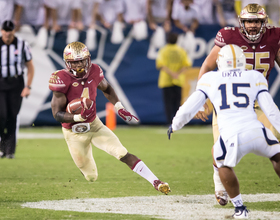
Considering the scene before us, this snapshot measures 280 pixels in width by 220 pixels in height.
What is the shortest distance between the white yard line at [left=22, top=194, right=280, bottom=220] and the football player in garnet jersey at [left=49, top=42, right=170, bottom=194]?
287 mm

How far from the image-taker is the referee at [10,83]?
257 inches

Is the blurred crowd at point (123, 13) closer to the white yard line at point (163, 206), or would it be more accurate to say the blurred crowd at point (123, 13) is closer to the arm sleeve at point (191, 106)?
the white yard line at point (163, 206)

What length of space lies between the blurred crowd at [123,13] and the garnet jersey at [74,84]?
6167mm

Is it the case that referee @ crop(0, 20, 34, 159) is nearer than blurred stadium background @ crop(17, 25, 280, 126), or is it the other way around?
referee @ crop(0, 20, 34, 159)

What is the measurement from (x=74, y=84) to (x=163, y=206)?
54.2 inches

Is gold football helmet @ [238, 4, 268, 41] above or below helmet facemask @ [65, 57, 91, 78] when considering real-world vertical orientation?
above

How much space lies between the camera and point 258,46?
13.3 feet

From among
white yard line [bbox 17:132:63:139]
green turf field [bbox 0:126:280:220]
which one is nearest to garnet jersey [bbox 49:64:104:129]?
green turf field [bbox 0:126:280:220]

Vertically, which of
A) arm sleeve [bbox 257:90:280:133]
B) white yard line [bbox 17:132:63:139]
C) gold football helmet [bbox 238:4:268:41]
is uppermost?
gold football helmet [bbox 238:4:268:41]

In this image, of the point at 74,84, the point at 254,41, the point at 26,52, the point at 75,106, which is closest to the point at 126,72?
the point at 26,52

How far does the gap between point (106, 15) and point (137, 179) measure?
6.56 m

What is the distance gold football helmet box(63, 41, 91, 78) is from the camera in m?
4.26

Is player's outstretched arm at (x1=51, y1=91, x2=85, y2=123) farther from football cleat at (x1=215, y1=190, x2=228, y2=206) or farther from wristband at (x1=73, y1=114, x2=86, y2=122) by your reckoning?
football cleat at (x1=215, y1=190, x2=228, y2=206)

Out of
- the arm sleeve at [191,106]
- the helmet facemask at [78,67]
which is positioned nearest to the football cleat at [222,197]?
the arm sleeve at [191,106]
